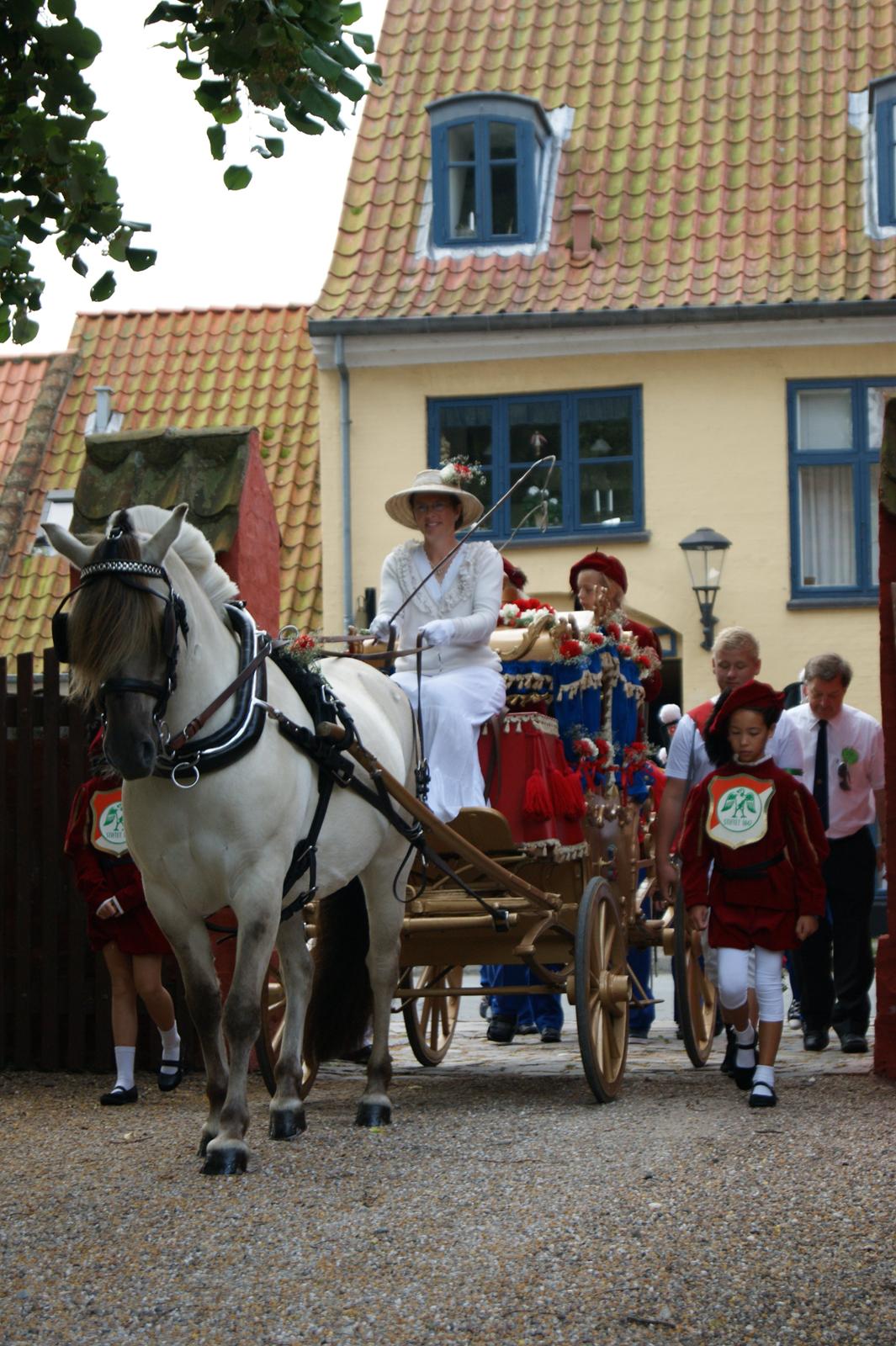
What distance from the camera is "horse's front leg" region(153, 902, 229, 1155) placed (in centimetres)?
613

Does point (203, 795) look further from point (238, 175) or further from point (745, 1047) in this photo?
point (745, 1047)

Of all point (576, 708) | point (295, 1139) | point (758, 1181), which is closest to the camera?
point (758, 1181)

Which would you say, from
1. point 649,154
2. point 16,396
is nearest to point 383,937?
point 649,154

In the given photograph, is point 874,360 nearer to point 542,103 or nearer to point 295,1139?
point 542,103

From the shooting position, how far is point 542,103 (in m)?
20.4

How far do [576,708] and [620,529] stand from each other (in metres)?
11.2

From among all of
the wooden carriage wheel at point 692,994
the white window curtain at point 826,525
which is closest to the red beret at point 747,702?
the wooden carriage wheel at point 692,994

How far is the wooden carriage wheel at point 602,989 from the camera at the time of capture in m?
7.18

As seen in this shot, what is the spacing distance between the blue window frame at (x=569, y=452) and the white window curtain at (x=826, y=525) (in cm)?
169

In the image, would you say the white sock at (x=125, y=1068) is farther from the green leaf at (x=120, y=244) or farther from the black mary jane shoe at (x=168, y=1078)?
the green leaf at (x=120, y=244)

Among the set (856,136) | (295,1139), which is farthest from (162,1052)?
(856,136)

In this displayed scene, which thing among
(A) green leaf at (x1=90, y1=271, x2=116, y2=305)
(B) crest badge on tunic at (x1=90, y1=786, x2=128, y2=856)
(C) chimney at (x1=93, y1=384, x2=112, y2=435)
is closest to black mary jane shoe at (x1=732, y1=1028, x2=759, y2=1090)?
(B) crest badge on tunic at (x1=90, y1=786, x2=128, y2=856)

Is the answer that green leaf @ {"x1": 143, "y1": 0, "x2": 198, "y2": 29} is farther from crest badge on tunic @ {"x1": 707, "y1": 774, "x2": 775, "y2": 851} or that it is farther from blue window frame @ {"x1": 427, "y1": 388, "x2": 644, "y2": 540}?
blue window frame @ {"x1": 427, "y1": 388, "x2": 644, "y2": 540}

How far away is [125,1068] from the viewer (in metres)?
7.69
